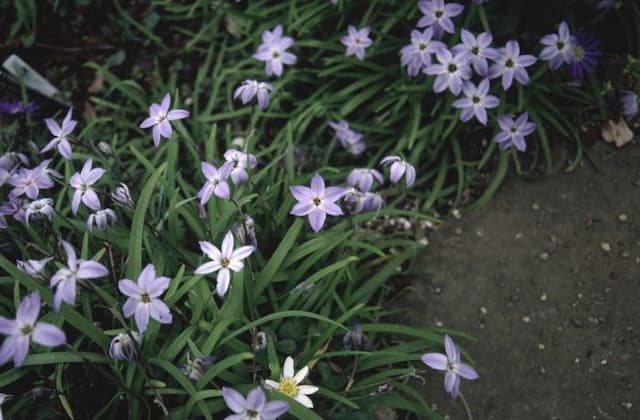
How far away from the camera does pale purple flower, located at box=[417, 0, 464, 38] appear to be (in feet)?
9.55

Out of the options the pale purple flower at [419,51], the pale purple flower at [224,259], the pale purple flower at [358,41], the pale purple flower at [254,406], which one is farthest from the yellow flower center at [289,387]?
the pale purple flower at [358,41]

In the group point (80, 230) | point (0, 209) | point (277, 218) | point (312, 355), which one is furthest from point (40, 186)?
point (312, 355)

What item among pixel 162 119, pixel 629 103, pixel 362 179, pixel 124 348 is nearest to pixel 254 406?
pixel 124 348

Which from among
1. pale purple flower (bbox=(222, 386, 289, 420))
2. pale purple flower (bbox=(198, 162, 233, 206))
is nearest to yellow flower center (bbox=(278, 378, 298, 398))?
pale purple flower (bbox=(222, 386, 289, 420))

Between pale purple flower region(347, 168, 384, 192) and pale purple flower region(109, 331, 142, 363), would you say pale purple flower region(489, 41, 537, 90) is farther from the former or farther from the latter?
pale purple flower region(109, 331, 142, 363)

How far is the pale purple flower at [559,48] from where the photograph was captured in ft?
9.37

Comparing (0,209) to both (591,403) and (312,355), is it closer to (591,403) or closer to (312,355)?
(312,355)

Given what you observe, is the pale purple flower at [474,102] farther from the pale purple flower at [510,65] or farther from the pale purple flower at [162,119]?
the pale purple flower at [162,119]

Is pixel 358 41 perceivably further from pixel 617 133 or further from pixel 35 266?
pixel 35 266

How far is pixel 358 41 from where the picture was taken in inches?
123

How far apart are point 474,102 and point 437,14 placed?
487 mm

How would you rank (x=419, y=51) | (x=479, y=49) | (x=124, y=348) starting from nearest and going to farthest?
(x=124, y=348) → (x=479, y=49) → (x=419, y=51)

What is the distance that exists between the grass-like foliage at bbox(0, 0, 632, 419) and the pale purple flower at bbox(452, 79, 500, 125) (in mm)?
14

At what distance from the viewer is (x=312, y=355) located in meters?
2.38
